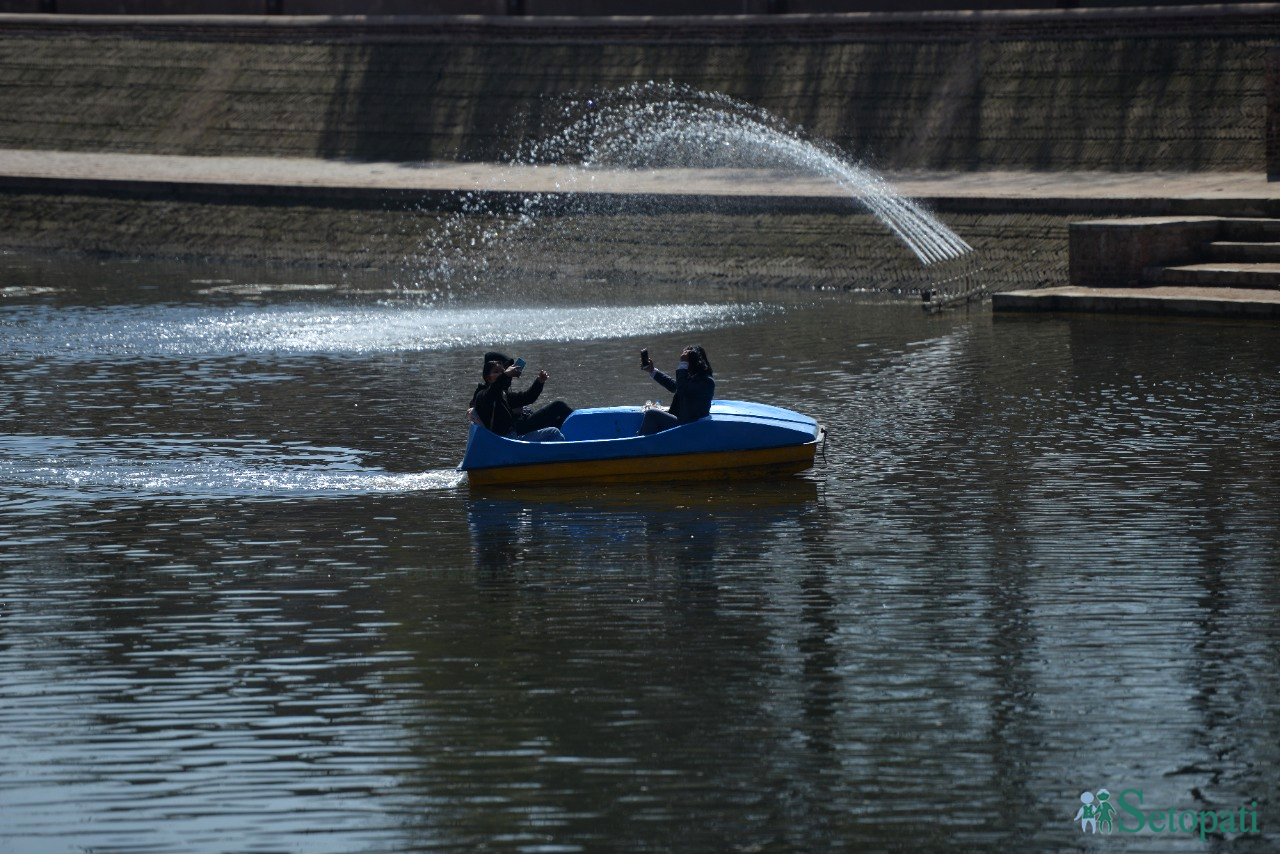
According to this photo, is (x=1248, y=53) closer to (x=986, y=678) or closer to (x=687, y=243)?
(x=687, y=243)

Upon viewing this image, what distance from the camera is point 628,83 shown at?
34.8 metres

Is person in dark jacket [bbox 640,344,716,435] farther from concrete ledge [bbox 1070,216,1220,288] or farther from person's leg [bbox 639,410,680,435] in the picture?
concrete ledge [bbox 1070,216,1220,288]

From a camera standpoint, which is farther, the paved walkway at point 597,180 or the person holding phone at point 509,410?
the paved walkway at point 597,180

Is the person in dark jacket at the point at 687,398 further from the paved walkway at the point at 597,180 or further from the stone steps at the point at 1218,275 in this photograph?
the paved walkway at the point at 597,180

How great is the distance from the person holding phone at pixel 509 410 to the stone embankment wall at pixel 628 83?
1227 cm

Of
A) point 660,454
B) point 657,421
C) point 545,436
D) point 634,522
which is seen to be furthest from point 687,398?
point 634,522

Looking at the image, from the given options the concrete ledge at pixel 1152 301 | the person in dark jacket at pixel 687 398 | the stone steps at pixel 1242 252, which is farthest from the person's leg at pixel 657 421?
the stone steps at pixel 1242 252

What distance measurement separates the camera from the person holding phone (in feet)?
46.9

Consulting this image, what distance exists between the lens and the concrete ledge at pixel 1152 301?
866 inches

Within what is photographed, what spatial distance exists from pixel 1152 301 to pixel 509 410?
36.0ft

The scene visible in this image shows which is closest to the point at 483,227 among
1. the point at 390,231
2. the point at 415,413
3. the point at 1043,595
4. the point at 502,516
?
the point at 390,231

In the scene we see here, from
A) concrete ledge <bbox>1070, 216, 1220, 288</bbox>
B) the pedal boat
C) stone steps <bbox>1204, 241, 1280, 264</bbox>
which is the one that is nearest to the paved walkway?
stone steps <bbox>1204, 241, 1280, 264</bbox>

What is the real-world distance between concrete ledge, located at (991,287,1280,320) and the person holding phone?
10250 mm

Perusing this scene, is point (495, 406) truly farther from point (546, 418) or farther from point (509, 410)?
point (546, 418)
